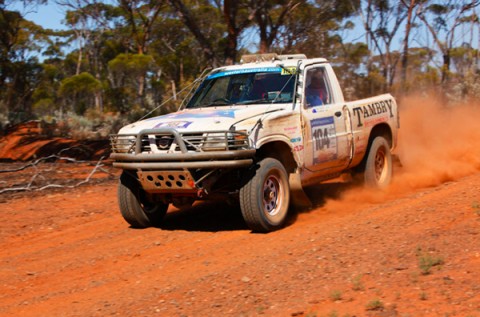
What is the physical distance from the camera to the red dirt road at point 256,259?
5.05 metres

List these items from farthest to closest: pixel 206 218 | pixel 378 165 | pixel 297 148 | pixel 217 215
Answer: pixel 378 165
pixel 217 215
pixel 206 218
pixel 297 148

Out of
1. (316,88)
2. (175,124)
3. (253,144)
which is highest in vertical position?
(316,88)

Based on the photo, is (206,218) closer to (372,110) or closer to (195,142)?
(195,142)

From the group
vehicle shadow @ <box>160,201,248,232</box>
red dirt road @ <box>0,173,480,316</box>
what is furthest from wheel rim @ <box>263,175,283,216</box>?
vehicle shadow @ <box>160,201,248,232</box>

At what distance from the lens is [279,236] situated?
7.36 m

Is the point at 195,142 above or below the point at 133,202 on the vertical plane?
above

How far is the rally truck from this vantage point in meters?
7.15

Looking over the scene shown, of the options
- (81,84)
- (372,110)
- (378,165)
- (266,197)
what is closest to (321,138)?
(266,197)

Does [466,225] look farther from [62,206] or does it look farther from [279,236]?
[62,206]

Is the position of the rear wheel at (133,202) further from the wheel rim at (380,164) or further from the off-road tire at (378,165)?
the wheel rim at (380,164)

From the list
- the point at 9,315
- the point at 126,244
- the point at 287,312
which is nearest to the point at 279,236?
the point at 126,244

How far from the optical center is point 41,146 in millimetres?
18688

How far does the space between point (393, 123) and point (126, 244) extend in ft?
15.9

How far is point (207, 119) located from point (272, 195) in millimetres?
1174
